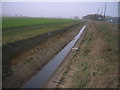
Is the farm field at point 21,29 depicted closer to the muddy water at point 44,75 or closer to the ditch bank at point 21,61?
the ditch bank at point 21,61

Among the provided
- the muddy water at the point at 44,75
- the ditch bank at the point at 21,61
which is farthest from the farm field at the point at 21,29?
the muddy water at the point at 44,75

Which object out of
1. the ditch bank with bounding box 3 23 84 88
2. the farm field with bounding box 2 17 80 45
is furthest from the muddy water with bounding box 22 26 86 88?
the farm field with bounding box 2 17 80 45

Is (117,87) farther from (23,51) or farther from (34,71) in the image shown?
(23,51)

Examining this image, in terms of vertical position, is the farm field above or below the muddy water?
above

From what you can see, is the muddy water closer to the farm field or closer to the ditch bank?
the ditch bank

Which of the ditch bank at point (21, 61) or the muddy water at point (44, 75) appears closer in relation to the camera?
the ditch bank at point (21, 61)

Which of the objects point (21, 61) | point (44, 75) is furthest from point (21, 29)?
point (44, 75)

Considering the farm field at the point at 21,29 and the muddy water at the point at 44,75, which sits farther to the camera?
the farm field at the point at 21,29

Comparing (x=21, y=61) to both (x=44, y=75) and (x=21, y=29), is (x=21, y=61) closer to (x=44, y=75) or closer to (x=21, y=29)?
(x=44, y=75)

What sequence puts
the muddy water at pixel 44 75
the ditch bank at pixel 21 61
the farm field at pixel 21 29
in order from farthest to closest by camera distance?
1. the farm field at pixel 21 29
2. the muddy water at pixel 44 75
3. the ditch bank at pixel 21 61

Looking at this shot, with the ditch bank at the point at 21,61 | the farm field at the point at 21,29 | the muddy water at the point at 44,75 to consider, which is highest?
the farm field at the point at 21,29

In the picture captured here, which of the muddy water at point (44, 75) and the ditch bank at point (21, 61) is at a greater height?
the ditch bank at point (21, 61)

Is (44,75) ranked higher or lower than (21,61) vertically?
lower

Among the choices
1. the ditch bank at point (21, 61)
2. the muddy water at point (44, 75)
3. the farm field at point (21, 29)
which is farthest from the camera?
the farm field at point (21, 29)
